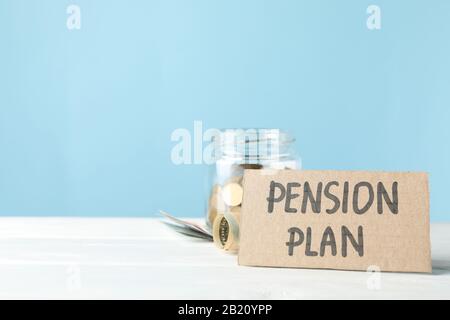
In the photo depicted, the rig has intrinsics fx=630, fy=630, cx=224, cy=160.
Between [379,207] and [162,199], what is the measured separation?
5.96ft

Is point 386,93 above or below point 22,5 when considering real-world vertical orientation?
below

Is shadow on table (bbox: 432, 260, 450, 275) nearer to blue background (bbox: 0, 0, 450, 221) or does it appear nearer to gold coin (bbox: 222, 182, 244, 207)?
gold coin (bbox: 222, 182, 244, 207)

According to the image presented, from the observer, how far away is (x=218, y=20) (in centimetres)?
252

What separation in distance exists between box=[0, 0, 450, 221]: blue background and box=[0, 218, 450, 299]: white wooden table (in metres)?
1.50

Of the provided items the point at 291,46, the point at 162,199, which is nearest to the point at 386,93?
the point at 291,46

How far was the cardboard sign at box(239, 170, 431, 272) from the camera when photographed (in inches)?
30.0

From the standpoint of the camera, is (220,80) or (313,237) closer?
(313,237)

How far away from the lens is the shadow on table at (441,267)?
0.77 m

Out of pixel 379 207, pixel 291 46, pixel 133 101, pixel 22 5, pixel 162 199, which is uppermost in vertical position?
pixel 22 5

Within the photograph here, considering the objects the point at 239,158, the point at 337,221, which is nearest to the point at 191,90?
the point at 239,158

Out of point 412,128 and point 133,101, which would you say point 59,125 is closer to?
point 133,101

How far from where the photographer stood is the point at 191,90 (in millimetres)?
2537
